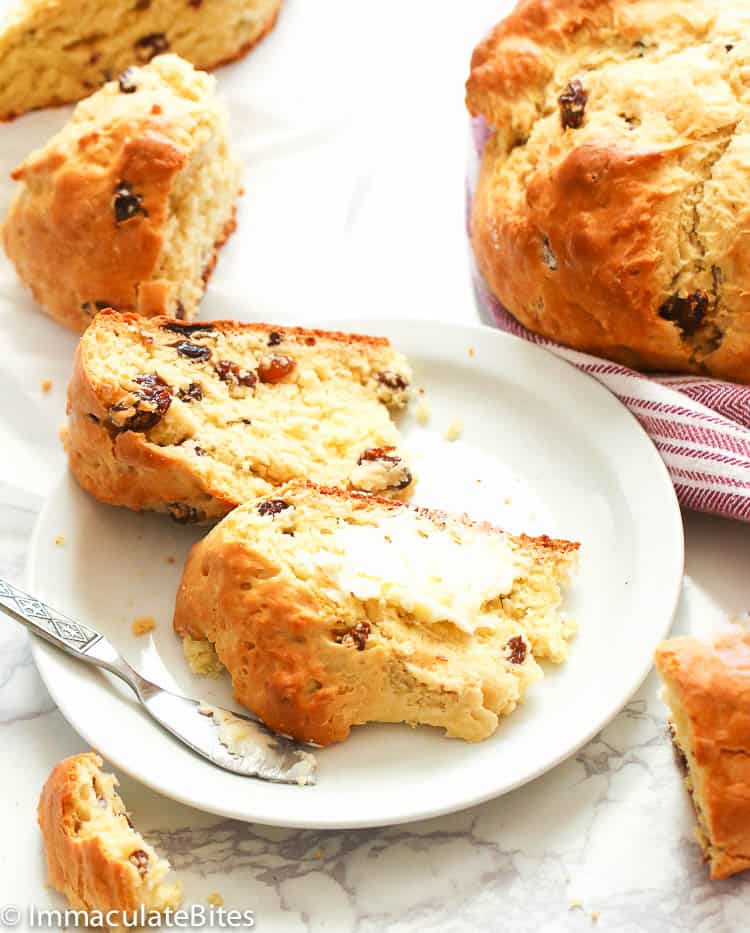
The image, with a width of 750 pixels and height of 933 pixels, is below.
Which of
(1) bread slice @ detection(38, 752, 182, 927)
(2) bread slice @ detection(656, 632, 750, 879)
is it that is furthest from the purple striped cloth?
(1) bread slice @ detection(38, 752, 182, 927)

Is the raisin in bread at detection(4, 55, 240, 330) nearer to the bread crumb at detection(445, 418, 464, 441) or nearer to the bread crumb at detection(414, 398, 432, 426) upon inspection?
the bread crumb at detection(414, 398, 432, 426)

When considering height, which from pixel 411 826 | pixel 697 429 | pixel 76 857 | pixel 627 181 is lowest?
pixel 411 826

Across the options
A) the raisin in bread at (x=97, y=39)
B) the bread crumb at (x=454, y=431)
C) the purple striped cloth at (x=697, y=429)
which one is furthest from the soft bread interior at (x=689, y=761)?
the raisin in bread at (x=97, y=39)

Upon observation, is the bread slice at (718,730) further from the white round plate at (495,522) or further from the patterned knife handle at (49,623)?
the patterned knife handle at (49,623)

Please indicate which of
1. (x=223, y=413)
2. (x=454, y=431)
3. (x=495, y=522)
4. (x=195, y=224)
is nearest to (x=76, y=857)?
(x=223, y=413)

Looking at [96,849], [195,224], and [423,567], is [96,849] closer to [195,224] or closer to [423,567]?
[423,567]

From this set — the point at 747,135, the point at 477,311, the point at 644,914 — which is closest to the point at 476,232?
the point at 477,311
